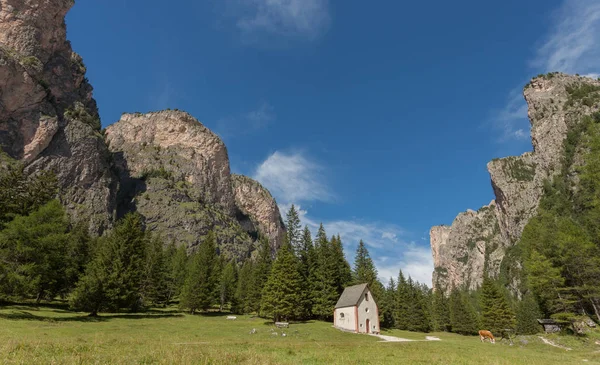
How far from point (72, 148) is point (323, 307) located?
385 feet

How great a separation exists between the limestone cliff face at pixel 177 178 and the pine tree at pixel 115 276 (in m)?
100

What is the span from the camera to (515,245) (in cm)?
14788

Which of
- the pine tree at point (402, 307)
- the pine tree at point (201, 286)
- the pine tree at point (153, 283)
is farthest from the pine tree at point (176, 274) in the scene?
the pine tree at point (402, 307)

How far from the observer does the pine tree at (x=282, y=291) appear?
47.9 metres

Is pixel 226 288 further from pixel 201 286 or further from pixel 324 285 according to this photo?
pixel 324 285

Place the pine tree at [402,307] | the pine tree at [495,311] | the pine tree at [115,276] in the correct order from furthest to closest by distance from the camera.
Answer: the pine tree at [402,307] → the pine tree at [495,311] → the pine tree at [115,276]

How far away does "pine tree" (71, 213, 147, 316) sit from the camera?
38.3m

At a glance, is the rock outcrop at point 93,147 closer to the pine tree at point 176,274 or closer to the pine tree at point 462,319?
the pine tree at point 176,274

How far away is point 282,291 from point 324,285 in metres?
13.0

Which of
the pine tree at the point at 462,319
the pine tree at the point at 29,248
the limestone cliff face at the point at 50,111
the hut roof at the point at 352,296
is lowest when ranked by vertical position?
the pine tree at the point at 462,319

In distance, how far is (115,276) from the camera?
130 feet

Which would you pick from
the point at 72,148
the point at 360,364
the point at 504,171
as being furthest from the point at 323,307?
the point at 504,171

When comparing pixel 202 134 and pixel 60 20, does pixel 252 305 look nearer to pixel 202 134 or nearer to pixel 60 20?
pixel 60 20

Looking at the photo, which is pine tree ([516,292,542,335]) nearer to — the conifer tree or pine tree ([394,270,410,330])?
pine tree ([394,270,410,330])
